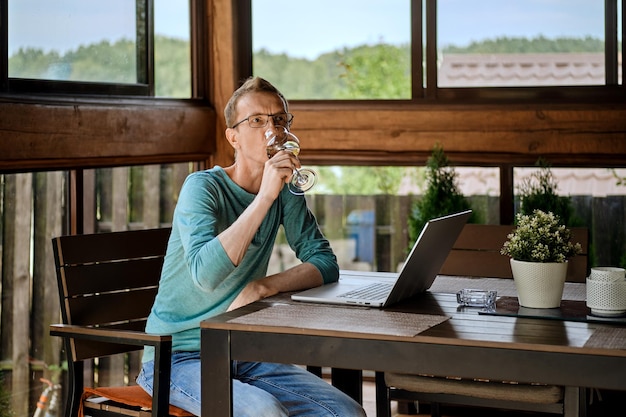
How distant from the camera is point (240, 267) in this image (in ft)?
9.76

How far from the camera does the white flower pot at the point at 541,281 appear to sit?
8.75ft

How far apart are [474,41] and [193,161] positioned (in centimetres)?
158

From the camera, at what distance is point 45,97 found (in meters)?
3.85

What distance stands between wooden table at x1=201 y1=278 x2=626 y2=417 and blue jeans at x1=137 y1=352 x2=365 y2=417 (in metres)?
0.16

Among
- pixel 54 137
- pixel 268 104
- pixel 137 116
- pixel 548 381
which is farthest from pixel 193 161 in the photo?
pixel 548 381

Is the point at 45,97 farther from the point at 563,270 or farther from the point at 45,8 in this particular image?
the point at 563,270

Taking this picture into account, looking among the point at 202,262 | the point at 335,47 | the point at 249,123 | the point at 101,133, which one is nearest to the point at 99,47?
the point at 101,133

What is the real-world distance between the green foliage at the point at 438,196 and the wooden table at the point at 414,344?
6.84ft

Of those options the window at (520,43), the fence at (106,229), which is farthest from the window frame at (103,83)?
the window at (520,43)

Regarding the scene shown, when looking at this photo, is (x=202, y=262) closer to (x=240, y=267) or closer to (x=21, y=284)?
(x=240, y=267)

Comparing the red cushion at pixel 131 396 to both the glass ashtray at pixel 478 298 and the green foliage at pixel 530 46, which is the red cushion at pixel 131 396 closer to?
the glass ashtray at pixel 478 298

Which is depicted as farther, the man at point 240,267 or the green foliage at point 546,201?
the green foliage at point 546,201

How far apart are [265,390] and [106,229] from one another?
183 cm

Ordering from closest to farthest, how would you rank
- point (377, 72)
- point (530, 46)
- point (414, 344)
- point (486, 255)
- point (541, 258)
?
1. point (414, 344)
2. point (541, 258)
3. point (486, 255)
4. point (530, 46)
5. point (377, 72)
